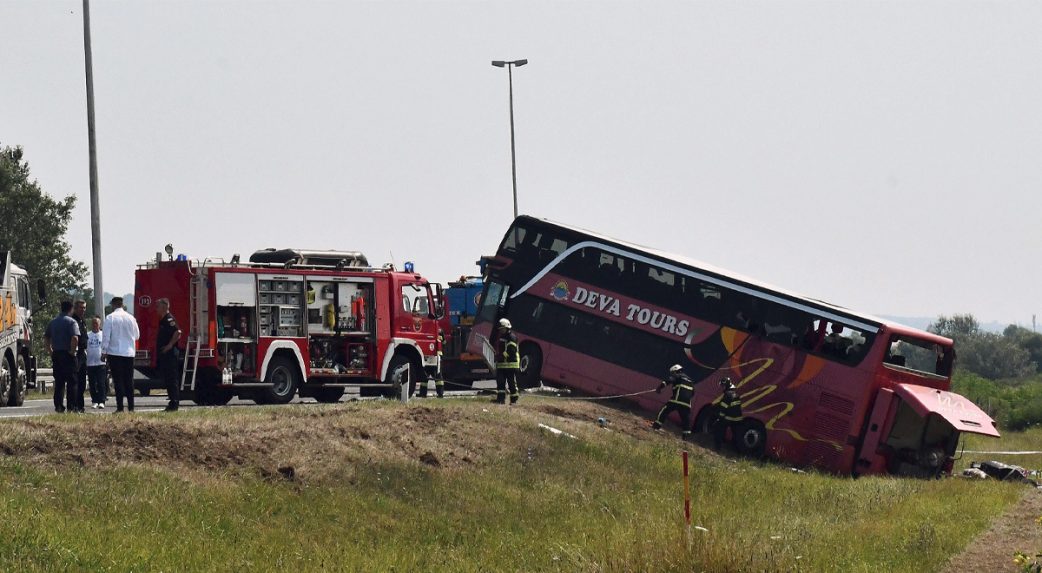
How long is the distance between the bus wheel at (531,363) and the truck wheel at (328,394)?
4.22 metres

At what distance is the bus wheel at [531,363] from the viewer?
103 feet

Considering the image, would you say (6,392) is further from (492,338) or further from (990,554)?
(990,554)

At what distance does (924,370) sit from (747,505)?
26.5ft

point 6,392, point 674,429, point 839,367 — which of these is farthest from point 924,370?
point 6,392

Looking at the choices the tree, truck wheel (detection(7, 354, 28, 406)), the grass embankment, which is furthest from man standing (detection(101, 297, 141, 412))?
the tree

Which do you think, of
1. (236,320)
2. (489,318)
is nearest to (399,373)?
(489,318)

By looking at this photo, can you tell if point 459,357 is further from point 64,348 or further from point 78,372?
point 64,348

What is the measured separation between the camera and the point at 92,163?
3400 centimetres

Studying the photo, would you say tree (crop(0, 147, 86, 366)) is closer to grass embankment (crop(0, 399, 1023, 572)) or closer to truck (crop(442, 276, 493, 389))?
truck (crop(442, 276, 493, 389))

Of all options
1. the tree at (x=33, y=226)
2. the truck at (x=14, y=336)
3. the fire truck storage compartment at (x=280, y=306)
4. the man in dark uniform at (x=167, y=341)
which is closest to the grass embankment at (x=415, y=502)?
the man in dark uniform at (x=167, y=341)

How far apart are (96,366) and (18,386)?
7.29m

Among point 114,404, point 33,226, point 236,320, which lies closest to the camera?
point 236,320

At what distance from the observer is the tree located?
60500 mm

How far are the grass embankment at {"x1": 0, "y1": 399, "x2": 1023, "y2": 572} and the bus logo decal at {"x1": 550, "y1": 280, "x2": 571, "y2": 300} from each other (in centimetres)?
567
